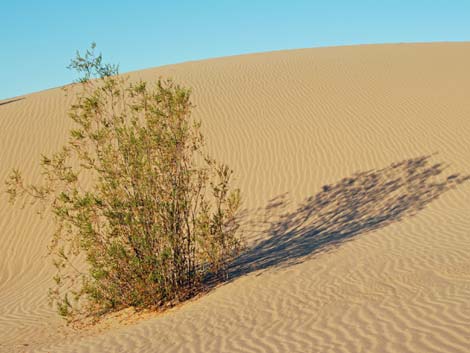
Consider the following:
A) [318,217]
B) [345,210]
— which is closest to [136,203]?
[318,217]

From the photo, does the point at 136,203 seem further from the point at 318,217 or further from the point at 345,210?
the point at 345,210

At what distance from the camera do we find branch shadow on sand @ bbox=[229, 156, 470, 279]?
9945 millimetres

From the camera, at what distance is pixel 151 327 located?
22.5ft

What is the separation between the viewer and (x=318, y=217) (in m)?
12.1

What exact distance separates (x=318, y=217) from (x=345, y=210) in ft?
Answer: 2.12

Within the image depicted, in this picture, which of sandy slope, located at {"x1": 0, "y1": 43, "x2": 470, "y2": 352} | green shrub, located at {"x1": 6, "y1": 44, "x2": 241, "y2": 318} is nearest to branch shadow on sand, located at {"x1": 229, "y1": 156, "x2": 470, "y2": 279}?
sandy slope, located at {"x1": 0, "y1": 43, "x2": 470, "y2": 352}

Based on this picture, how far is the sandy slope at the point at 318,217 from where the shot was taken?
5676mm

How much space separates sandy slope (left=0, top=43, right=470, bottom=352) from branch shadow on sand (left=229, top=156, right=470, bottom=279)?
0.05 meters

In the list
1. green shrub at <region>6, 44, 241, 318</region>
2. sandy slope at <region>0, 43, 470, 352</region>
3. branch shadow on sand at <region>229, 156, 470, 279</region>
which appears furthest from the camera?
branch shadow on sand at <region>229, 156, 470, 279</region>

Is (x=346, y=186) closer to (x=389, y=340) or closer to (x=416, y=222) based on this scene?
(x=416, y=222)

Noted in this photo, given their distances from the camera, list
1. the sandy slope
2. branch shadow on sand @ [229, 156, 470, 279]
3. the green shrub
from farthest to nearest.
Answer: branch shadow on sand @ [229, 156, 470, 279] → the green shrub → the sandy slope

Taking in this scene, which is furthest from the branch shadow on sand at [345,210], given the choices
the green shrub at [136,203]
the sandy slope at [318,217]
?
the green shrub at [136,203]

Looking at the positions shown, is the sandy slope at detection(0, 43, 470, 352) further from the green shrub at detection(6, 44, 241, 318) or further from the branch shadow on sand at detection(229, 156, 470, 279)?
the green shrub at detection(6, 44, 241, 318)

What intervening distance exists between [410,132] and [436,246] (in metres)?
8.71
